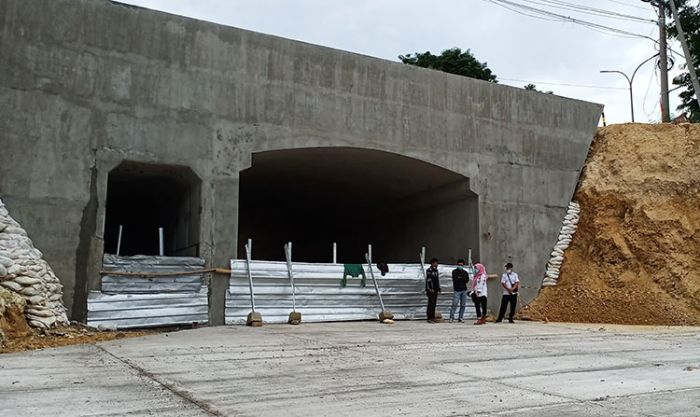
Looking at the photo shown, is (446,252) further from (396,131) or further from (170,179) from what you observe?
(170,179)

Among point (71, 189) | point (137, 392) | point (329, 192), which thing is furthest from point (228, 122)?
point (137, 392)

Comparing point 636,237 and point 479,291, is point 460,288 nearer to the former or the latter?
point 479,291

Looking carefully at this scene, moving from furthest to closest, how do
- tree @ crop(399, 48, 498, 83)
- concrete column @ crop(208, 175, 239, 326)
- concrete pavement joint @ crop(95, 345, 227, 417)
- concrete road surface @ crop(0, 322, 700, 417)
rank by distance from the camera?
tree @ crop(399, 48, 498, 83) < concrete column @ crop(208, 175, 239, 326) < concrete road surface @ crop(0, 322, 700, 417) < concrete pavement joint @ crop(95, 345, 227, 417)

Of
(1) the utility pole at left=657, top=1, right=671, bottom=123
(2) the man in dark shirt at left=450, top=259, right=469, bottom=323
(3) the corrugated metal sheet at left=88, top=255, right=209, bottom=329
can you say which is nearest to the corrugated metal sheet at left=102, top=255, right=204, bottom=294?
(3) the corrugated metal sheet at left=88, top=255, right=209, bottom=329

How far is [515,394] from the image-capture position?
551cm

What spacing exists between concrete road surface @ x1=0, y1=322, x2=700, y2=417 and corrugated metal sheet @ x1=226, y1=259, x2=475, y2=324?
2.20 metres

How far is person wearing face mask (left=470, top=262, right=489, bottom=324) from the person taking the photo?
14.0 m

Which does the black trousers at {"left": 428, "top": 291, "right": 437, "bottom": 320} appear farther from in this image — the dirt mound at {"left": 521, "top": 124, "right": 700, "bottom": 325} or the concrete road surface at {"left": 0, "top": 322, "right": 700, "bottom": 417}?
the concrete road surface at {"left": 0, "top": 322, "right": 700, "bottom": 417}

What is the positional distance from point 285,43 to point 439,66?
2798 centimetres

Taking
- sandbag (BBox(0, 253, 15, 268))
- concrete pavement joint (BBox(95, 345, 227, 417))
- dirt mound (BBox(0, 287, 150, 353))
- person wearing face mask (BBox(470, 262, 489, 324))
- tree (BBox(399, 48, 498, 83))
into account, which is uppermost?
tree (BBox(399, 48, 498, 83))

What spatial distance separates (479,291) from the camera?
1420cm

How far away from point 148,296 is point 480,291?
282 inches

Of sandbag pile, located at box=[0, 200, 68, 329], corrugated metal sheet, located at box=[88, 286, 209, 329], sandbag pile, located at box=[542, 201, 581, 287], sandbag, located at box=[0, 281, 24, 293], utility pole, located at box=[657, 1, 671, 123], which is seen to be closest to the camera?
sandbag, located at box=[0, 281, 24, 293]

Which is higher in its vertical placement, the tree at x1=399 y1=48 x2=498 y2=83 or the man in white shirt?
the tree at x1=399 y1=48 x2=498 y2=83
